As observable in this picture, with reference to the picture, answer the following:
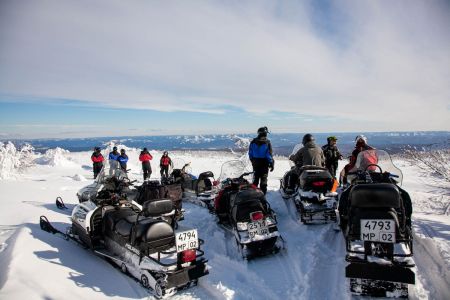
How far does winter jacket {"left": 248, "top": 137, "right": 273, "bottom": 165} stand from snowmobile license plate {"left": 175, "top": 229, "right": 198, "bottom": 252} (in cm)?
360

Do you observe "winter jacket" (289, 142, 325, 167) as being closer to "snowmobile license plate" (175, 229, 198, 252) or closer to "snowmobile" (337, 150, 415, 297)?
"snowmobile" (337, 150, 415, 297)

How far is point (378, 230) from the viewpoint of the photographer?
416 cm

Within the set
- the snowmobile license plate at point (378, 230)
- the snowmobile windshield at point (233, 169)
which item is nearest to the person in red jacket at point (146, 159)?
the snowmobile windshield at point (233, 169)

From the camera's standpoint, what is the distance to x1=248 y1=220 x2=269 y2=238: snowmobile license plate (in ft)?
17.9

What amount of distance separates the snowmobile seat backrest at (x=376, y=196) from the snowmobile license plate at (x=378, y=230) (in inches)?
9.7

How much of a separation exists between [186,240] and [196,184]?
17.7 ft

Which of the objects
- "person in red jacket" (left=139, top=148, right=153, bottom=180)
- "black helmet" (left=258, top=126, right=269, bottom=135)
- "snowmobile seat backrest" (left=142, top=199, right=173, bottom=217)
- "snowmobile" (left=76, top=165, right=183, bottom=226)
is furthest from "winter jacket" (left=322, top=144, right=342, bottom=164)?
"person in red jacket" (left=139, top=148, right=153, bottom=180)

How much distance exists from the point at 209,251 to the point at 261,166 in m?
2.65

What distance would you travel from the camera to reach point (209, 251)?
615 cm

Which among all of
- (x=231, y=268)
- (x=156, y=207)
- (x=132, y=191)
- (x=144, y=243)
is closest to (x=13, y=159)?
(x=132, y=191)

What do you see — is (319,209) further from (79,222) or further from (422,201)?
(422,201)

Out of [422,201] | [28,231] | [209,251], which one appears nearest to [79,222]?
[28,231]

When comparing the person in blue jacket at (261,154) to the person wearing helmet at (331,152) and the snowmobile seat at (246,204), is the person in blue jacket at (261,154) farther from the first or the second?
the person wearing helmet at (331,152)

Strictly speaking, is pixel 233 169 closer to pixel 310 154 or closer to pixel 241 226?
pixel 310 154
